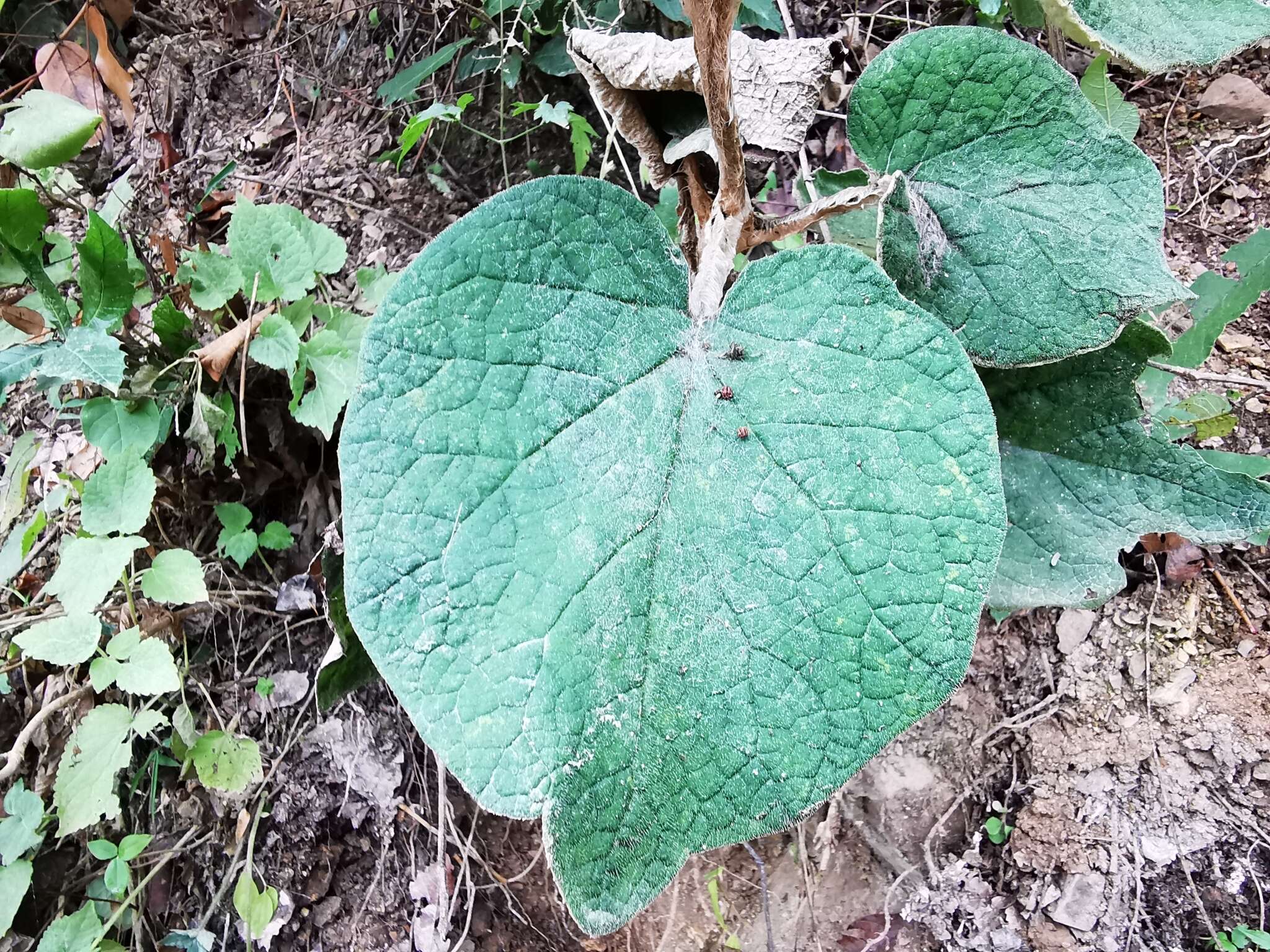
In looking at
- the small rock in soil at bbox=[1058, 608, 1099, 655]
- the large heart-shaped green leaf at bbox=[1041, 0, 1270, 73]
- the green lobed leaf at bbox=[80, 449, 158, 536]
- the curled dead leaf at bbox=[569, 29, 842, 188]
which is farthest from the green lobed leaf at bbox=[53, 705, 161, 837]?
the large heart-shaped green leaf at bbox=[1041, 0, 1270, 73]

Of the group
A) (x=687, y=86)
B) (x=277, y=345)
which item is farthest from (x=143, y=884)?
(x=687, y=86)

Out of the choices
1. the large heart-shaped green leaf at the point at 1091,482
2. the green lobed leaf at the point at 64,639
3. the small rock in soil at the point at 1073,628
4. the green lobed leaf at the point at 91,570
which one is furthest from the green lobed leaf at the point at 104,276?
the small rock in soil at the point at 1073,628

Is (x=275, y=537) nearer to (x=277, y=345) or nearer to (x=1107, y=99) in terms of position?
(x=277, y=345)

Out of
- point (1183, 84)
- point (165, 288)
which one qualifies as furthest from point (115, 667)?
point (1183, 84)

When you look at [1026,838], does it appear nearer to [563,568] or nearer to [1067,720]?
[1067,720]

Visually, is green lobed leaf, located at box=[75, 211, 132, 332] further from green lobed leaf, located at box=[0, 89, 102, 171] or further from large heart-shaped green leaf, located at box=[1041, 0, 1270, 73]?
large heart-shaped green leaf, located at box=[1041, 0, 1270, 73]
